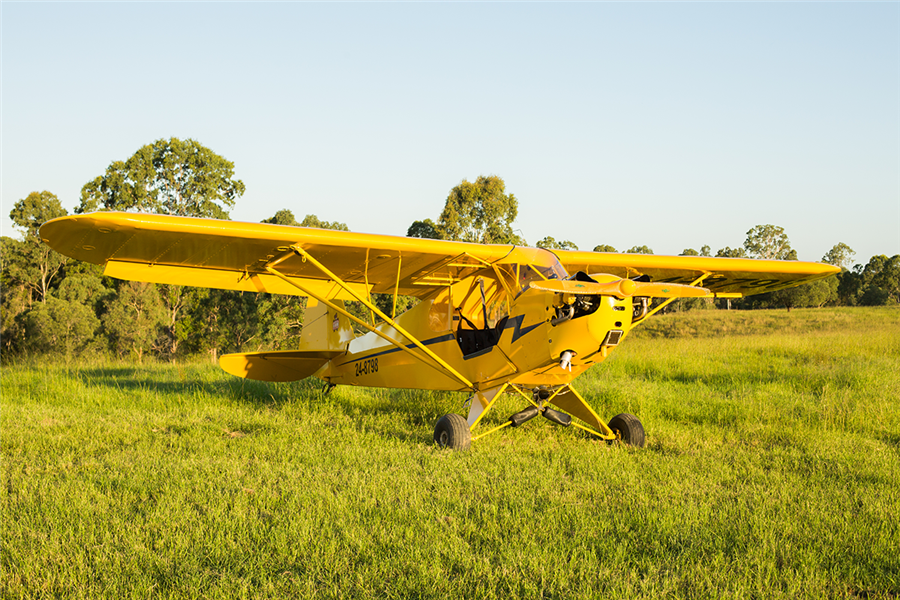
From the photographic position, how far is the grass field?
3076 millimetres

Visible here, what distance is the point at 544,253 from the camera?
6.50 metres

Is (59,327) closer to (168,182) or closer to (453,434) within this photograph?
(168,182)

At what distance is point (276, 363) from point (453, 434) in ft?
14.6

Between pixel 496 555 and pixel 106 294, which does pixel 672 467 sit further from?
pixel 106 294

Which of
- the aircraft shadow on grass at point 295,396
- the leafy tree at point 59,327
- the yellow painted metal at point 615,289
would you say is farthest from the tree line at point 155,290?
the yellow painted metal at point 615,289

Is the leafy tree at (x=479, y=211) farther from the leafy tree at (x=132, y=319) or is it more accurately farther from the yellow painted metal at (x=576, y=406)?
the yellow painted metal at (x=576, y=406)

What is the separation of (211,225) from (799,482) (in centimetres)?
600

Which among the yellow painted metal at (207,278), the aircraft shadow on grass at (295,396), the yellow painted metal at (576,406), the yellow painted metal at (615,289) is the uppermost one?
the yellow painted metal at (615,289)

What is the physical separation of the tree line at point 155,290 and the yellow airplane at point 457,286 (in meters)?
17.0

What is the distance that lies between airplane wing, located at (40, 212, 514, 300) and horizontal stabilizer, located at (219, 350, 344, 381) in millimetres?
1398

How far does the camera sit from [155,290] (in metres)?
31.6

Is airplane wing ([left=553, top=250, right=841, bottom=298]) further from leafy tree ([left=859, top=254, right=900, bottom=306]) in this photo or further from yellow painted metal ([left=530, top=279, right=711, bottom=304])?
leafy tree ([left=859, top=254, right=900, bottom=306])

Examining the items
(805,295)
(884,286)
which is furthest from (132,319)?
(884,286)

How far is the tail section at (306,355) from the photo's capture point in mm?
9148
